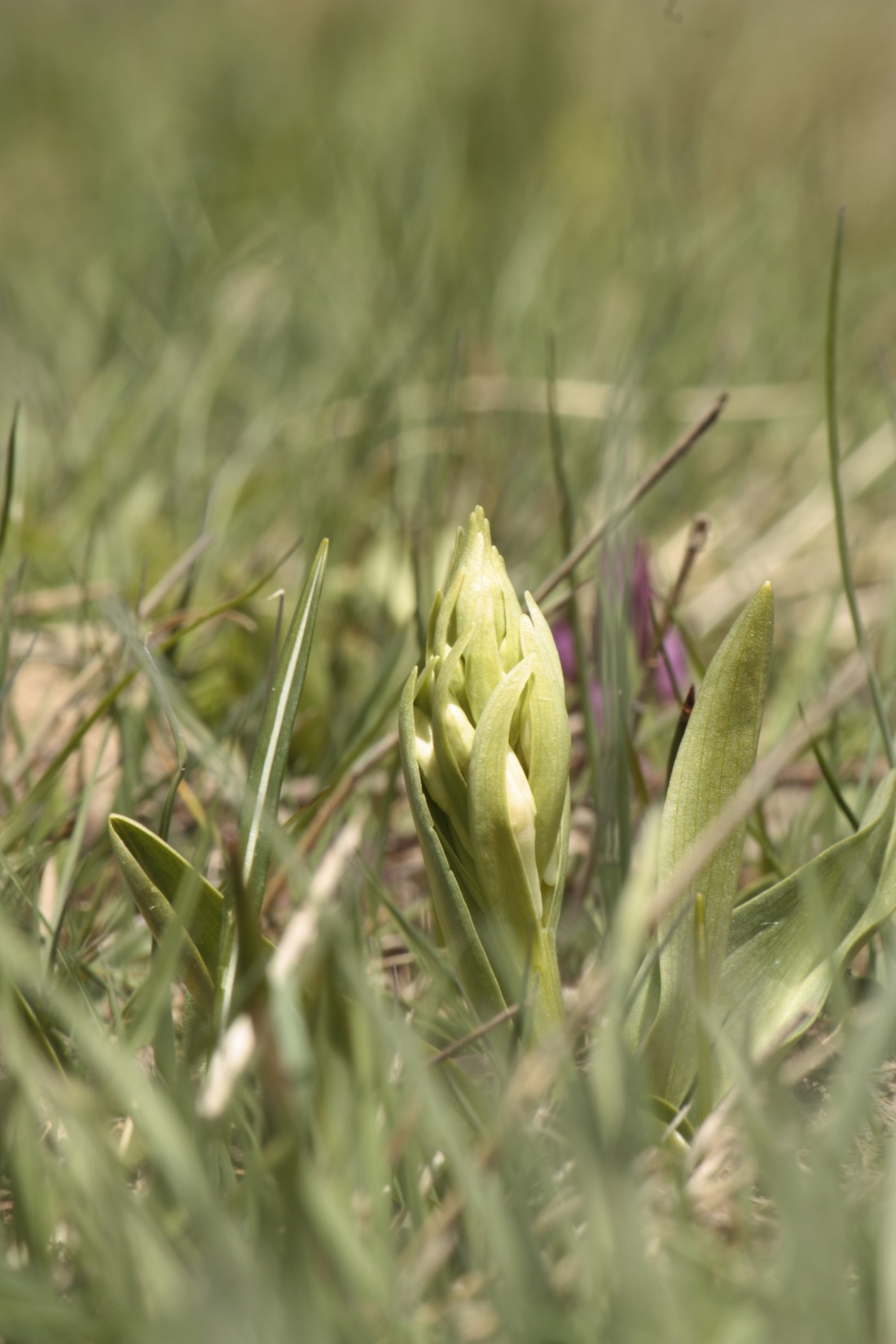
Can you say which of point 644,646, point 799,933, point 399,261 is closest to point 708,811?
point 799,933

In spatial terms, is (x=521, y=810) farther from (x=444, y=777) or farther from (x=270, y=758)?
(x=270, y=758)

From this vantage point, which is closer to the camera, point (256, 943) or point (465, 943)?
point (256, 943)

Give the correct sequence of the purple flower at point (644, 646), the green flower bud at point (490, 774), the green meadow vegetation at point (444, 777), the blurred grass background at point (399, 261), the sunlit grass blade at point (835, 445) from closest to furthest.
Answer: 1. the green meadow vegetation at point (444, 777)
2. the green flower bud at point (490, 774)
3. the sunlit grass blade at point (835, 445)
4. the purple flower at point (644, 646)
5. the blurred grass background at point (399, 261)

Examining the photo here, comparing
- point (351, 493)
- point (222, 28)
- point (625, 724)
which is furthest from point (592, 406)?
point (222, 28)

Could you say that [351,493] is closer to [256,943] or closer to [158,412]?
[158,412]

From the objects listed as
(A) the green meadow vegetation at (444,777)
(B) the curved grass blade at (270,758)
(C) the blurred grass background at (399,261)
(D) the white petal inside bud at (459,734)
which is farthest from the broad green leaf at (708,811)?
(C) the blurred grass background at (399,261)

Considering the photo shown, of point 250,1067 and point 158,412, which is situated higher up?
point 158,412

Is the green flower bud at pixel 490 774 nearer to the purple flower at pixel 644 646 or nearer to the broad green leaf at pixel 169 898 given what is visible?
the broad green leaf at pixel 169 898
